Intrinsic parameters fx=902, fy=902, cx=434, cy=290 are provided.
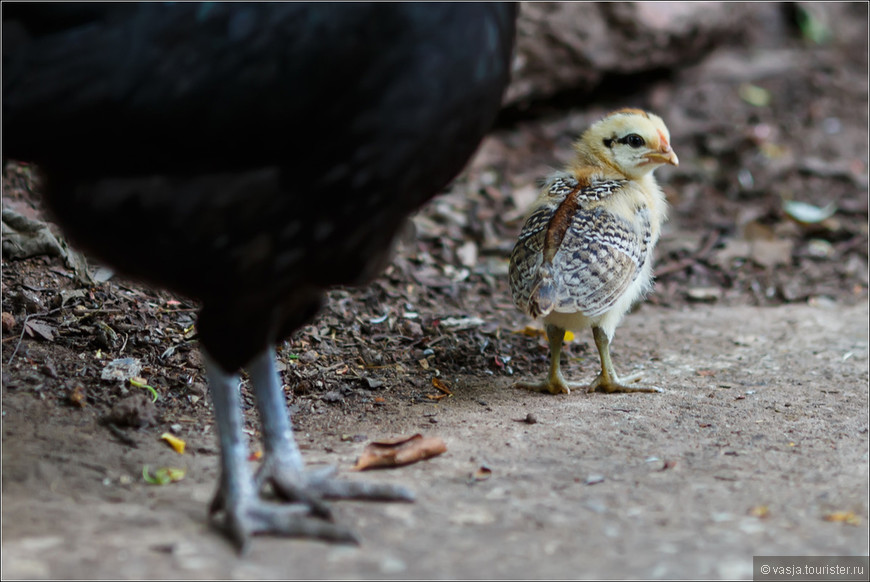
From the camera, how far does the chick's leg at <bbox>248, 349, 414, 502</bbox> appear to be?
3.07 meters

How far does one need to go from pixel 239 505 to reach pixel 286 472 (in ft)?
1.01

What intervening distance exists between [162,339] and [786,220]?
519cm

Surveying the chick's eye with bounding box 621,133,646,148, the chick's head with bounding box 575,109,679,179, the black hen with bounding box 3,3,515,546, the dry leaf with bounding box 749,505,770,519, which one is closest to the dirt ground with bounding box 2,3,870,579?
the dry leaf with bounding box 749,505,770,519

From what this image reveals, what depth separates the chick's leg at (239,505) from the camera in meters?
2.84

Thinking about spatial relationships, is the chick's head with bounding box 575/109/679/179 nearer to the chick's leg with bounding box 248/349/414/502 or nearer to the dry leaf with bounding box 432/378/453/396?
the dry leaf with bounding box 432/378/453/396

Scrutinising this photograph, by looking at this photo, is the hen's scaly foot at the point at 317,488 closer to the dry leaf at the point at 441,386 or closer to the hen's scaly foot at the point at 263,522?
the hen's scaly foot at the point at 263,522

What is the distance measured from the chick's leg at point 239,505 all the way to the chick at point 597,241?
5.90 ft

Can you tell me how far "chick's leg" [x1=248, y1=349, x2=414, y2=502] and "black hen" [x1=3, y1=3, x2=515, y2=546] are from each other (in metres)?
0.19

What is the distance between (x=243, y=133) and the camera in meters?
2.74

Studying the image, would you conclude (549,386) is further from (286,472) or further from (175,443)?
(175,443)

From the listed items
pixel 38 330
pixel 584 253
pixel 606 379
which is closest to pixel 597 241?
pixel 584 253

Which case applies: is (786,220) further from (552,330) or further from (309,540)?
(309,540)

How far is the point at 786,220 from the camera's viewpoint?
735 centimetres

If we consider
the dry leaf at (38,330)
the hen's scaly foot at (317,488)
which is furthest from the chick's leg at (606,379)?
the dry leaf at (38,330)
